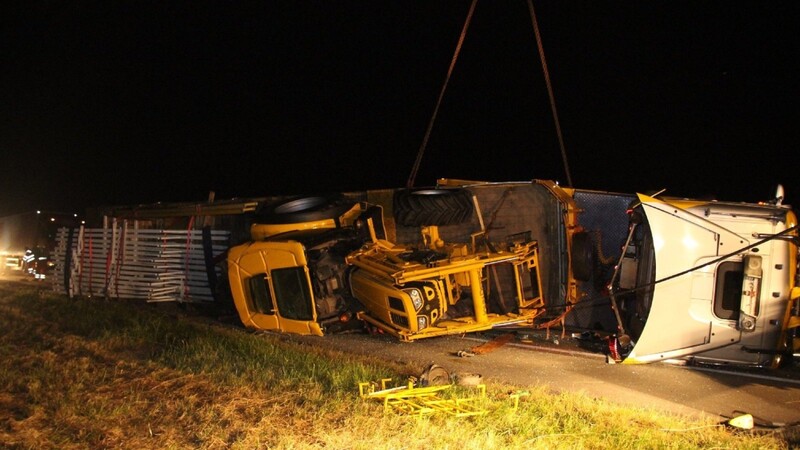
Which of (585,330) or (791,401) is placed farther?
(585,330)

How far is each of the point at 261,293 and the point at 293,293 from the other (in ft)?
2.12

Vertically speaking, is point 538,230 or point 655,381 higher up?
point 538,230

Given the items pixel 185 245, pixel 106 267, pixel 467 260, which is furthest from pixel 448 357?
pixel 106 267

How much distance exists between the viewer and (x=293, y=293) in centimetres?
877

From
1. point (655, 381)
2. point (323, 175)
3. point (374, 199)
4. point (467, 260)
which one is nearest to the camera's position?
point (655, 381)

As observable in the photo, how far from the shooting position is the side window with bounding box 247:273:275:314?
29.6 feet

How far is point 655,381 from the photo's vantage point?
685 centimetres

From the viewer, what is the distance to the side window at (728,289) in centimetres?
697

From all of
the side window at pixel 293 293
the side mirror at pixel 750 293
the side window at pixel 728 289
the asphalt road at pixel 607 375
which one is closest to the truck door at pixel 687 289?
the side window at pixel 728 289

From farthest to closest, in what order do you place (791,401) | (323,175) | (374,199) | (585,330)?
(323,175) → (374,199) → (585,330) → (791,401)

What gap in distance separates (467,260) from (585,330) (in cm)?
256

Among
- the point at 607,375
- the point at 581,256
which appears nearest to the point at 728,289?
the point at 607,375

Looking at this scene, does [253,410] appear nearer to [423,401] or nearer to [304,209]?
[423,401]

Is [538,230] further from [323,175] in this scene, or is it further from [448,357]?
[323,175]
